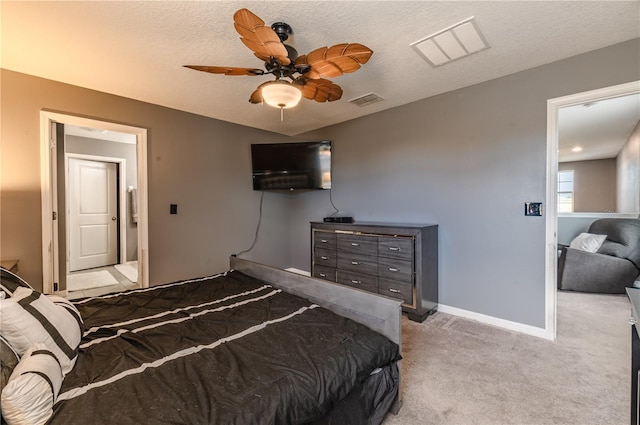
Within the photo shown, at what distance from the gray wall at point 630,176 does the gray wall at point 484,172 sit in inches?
120

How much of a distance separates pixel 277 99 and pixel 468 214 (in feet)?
7.43

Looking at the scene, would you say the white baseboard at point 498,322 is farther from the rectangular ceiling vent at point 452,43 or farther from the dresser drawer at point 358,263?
the rectangular ceiling vent at point 452,43

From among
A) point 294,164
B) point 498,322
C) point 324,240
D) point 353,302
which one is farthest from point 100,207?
point 498,322

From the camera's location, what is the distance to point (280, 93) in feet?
6.01

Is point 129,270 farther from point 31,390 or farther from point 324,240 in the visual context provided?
point 31,390

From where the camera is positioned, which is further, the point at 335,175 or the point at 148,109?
the point at 335,175

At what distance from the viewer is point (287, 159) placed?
4031 mm

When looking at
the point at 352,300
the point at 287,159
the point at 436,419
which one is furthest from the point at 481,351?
the point at 287,159

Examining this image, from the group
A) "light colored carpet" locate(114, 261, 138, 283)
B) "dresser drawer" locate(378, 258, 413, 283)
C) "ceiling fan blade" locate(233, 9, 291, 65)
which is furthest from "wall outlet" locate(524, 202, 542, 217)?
"light colored carpet" locate(114, 261, 138, 283)

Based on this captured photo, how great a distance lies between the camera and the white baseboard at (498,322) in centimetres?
247

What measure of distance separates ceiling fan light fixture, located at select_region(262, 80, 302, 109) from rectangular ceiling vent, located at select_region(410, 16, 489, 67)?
102cm

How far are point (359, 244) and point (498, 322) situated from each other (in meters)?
1.56

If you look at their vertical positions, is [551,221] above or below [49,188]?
below

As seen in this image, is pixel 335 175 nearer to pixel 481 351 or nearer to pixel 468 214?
pixel 468 214
